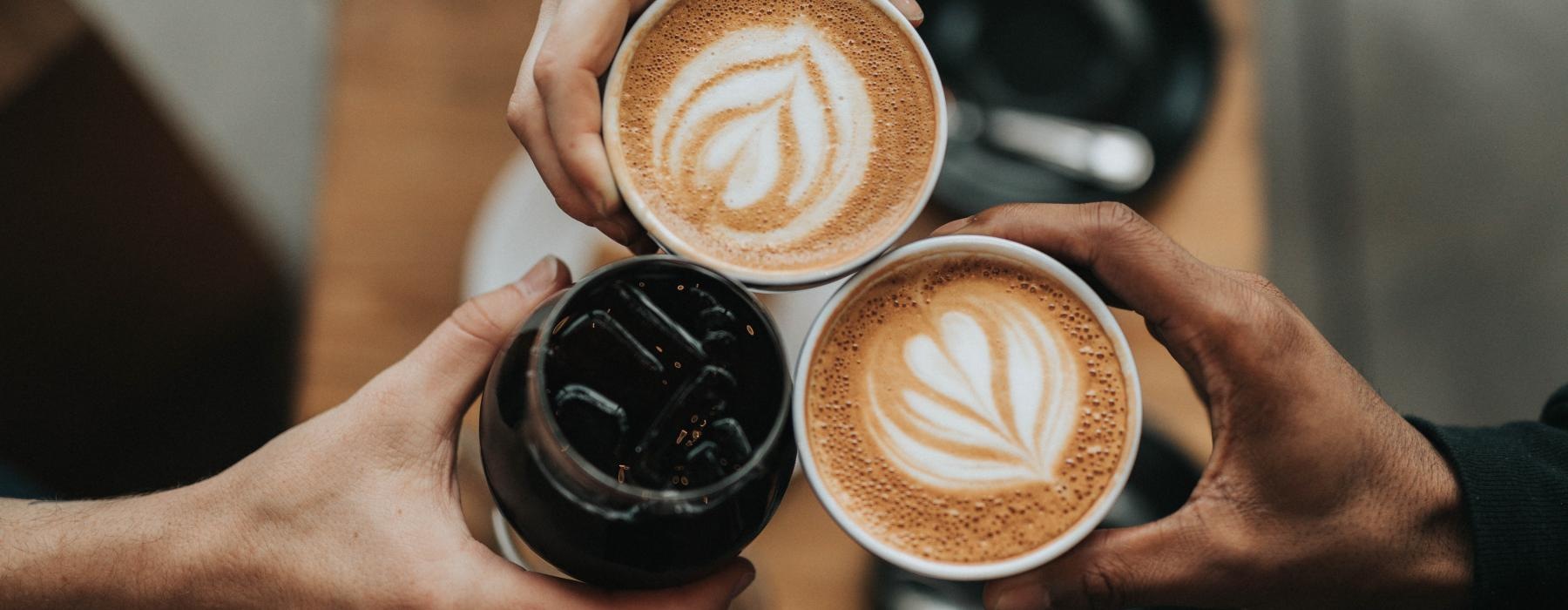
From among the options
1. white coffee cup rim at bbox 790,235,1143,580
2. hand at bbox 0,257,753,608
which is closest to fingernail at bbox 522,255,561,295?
hand at bbox 0,257,753,608

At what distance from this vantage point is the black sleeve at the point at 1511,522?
2.71 feet

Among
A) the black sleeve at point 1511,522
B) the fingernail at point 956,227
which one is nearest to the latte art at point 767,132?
the fingernail at point 956,227

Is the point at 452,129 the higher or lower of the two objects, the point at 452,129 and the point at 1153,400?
the higher

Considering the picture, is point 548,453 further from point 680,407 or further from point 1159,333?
point 1159,333

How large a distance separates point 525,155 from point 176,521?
1.77 ft

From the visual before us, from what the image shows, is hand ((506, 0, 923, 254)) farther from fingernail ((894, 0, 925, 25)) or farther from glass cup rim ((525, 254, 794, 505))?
fingernail ((894, 0, 925, 25))

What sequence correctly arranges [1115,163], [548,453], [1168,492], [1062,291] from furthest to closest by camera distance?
1. [1115,163]
2. [1168,492]
3. [1062,291]
4. [548,453]

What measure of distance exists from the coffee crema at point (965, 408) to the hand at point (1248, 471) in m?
0.06

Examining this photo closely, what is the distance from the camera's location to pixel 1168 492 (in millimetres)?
1076

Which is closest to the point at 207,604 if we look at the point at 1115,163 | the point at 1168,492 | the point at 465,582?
the point at 465,582

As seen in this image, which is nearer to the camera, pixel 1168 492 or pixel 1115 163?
pixel 1168 492

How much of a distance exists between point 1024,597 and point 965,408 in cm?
17

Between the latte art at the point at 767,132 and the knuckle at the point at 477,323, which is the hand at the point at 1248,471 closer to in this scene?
the latte art at the point at 767,132

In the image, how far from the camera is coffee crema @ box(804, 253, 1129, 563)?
76 centimetres
